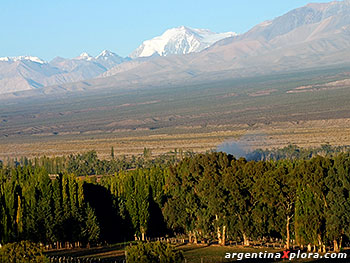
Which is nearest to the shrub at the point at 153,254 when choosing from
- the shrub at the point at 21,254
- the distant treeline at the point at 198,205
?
the shrub at the point at 21,254

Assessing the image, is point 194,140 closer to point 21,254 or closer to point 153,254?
point 21,254

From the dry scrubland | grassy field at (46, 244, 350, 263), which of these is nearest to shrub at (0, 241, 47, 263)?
grassy field at (46, 244, 350, 263)

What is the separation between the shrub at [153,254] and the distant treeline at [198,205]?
1351cm

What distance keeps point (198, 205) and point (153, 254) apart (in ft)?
65.7

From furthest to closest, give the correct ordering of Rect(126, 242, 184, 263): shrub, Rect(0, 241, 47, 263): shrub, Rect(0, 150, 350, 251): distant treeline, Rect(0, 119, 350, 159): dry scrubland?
Rect(0, 119, 350, 159): dry scrubland
Rect(0, 150, 350, 251): distant treeline
Rect(0, 241, 47, 263): shrub
Rect(126, 242, 184, 263): shrub

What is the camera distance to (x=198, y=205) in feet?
175

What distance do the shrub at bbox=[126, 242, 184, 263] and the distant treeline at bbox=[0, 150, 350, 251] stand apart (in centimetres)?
1351

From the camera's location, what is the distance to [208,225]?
51.2 m

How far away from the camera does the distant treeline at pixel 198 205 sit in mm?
44594

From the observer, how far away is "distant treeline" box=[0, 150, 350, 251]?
44.6 meters

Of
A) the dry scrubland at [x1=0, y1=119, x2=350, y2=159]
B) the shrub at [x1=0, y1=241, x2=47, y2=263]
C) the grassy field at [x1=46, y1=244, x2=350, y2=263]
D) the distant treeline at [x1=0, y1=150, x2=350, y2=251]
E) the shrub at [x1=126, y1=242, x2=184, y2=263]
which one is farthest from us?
the dry scrubland at [x1=0, y1=119, x2=350, y2=159]

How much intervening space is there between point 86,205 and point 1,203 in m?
6.07

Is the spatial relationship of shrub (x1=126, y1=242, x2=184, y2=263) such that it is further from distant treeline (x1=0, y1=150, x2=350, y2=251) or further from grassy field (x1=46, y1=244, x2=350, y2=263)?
distant treeline (x1=0, y1=150, x2=350, y2=251)

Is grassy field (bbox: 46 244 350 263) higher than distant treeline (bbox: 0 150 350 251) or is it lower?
lower
